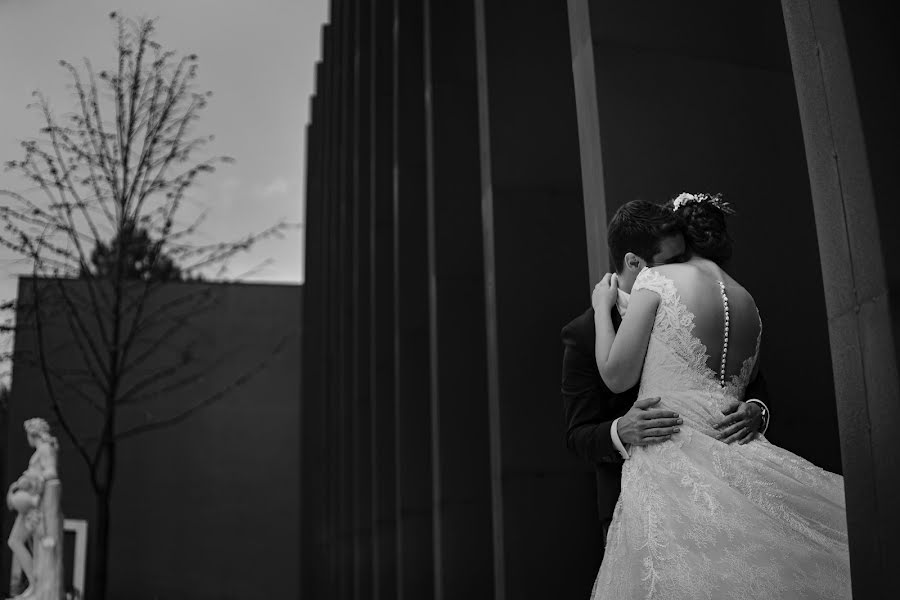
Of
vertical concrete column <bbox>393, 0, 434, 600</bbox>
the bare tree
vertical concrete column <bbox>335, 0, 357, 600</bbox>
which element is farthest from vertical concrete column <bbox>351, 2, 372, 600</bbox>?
vertical concrete column <bbox>393, 0, 434, 600</bbox>

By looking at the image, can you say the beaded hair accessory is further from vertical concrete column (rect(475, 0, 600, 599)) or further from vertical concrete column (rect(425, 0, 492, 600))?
vertical concrete column (rect(425, 0, 492, 600))

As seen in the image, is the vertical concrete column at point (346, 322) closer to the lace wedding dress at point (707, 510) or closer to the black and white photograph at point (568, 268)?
the black and white photograph at point (568, 268)

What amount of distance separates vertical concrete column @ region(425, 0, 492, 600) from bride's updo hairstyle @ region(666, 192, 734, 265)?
12.4ft

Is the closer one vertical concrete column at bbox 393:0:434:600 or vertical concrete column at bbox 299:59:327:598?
vertical concrete column at bbox 393:0:434:600

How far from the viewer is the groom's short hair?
121 inches

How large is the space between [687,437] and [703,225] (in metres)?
0.71

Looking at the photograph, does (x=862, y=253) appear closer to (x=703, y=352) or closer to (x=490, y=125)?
(x=703, y=352)

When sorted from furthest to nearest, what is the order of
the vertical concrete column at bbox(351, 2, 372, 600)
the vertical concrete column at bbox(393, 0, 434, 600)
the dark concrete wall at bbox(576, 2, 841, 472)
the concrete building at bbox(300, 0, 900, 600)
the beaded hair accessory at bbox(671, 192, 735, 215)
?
1. the vertical concrete column at bbox(351, 2, 372, 600)
2. the vertical concrete column at bbox(393, 0, 434, 600)
3. the dark concrete wall at bbox(576, 2, 841, 472)
4. the beaded hair accessory at bbox(671, 192, 735, 215)
5. the concrete building at bbox(300, 0, 900, 600)

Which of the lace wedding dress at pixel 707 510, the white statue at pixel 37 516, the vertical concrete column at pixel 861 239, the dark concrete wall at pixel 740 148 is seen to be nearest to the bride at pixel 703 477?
the lace wedding dress at pixel 707 510

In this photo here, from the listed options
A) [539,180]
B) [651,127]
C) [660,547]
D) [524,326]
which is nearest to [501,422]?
[524,326]

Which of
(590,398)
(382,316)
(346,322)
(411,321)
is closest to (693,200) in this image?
(590,398)

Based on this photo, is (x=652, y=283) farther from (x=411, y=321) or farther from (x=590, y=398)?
(x=411, y=321)

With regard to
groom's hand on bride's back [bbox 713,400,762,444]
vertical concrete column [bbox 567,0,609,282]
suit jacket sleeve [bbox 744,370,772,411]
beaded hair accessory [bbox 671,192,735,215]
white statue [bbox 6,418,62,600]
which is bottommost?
white statue [bbox 6,418,62,600]

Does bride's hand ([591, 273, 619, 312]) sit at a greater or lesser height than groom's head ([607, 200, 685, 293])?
lesser
